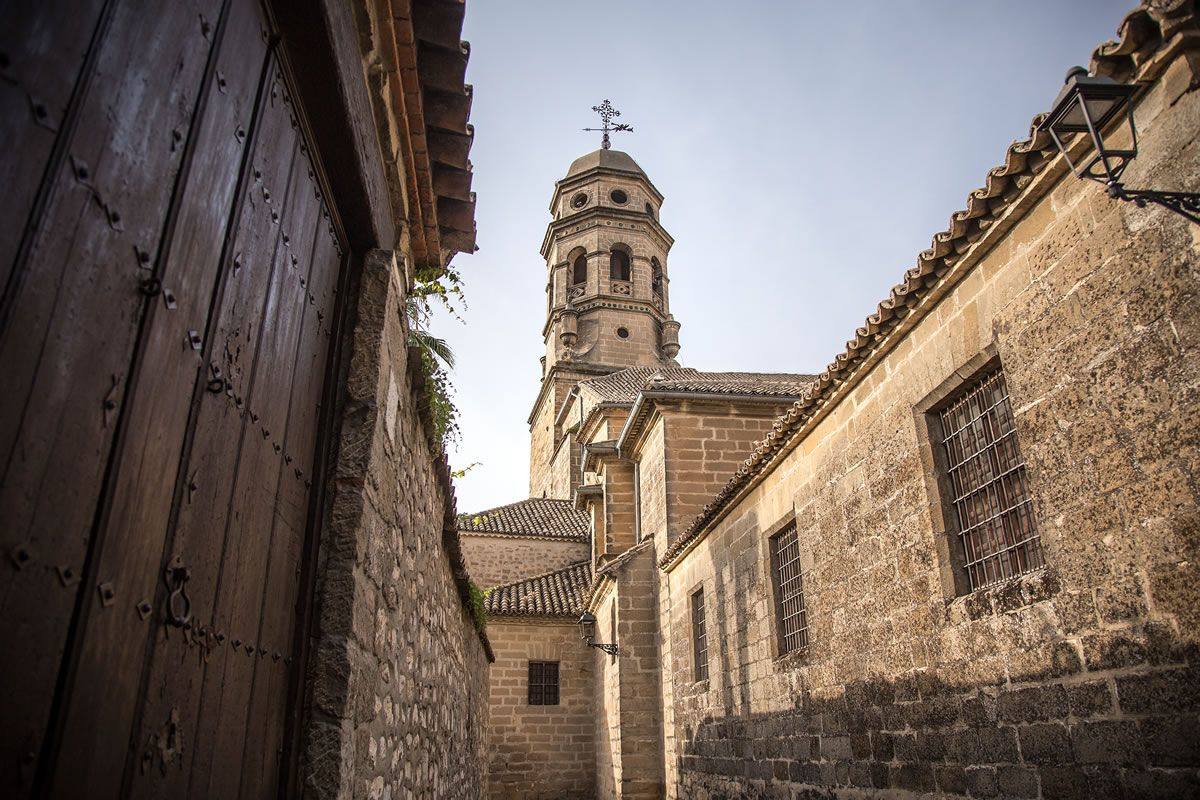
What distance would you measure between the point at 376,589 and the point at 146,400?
170 cm

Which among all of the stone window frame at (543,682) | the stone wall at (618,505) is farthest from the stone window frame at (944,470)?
the stone window frame at (543,682)

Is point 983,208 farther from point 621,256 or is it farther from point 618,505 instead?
point 621,256

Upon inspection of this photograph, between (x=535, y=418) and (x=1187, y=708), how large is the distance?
30.5 metres

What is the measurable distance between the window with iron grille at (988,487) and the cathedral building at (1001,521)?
2 cm

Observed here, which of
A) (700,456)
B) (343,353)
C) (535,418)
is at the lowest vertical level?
(343,353)

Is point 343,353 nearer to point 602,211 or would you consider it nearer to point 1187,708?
point 1187,708

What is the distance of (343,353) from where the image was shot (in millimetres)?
3107

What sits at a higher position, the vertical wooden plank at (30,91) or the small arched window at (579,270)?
the small arched window at (579,270)

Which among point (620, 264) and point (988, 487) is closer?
point (988, 487)

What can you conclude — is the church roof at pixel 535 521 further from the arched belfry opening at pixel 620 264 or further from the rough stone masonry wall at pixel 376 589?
the rough stone masonry wall at pixel 376 589

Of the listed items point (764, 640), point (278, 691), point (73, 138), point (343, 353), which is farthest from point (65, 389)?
point (764, 640)

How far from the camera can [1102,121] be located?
3.35 m

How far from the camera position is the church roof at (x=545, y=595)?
1792 centimetres

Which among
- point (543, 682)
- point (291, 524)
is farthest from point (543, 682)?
point (291, 524)
